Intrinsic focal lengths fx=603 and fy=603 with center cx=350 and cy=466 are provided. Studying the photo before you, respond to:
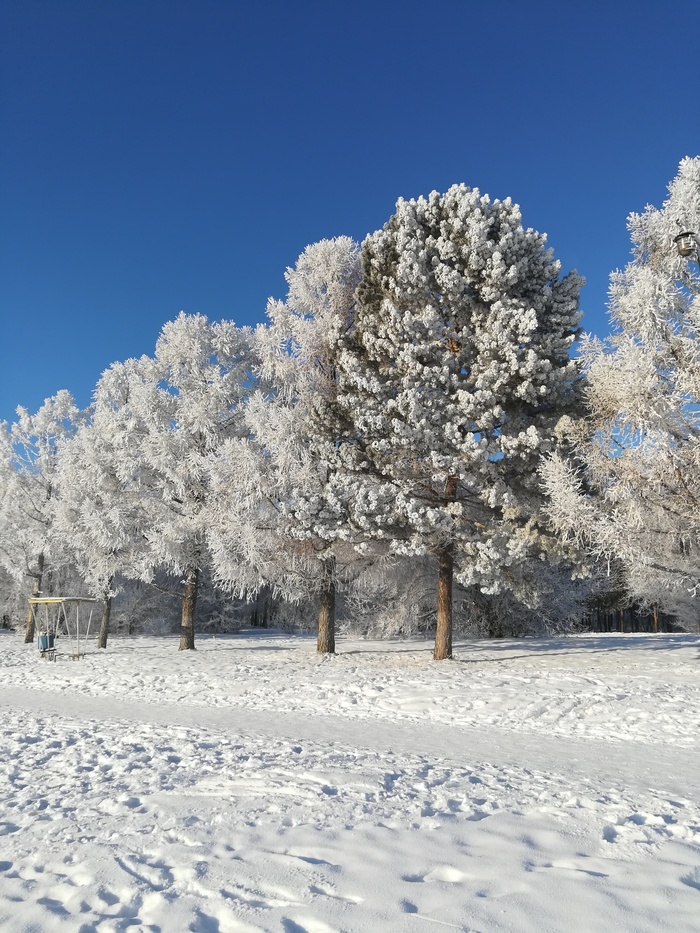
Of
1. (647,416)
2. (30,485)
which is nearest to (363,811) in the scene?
(647,416)

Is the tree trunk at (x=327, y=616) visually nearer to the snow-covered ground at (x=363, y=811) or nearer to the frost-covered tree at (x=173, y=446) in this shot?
the frost-covered tree at (x=173, y=446)

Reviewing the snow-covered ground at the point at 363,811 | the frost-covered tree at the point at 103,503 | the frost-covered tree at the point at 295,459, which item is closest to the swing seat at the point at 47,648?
the frost-covered tree at the point at 103,503

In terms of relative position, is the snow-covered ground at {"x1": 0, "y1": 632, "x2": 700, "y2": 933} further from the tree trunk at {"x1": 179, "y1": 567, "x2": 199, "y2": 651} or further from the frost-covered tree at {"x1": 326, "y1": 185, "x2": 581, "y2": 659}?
the tree trunk at {"x1": 179, "y1": 567, "x2": 199, "y2": 651}

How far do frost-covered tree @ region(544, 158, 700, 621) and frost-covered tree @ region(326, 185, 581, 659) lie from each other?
1422 millimetres

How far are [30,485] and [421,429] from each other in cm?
1978

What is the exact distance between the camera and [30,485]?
26.2m

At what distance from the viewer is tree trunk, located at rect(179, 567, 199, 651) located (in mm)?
19609

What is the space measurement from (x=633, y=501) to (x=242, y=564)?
10.1m

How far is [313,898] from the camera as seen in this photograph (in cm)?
333

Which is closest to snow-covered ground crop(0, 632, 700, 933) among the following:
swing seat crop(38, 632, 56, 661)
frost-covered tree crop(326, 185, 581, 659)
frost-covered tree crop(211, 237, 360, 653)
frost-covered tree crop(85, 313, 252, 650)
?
frost-covered tree crop(326, 185, 581, 659)

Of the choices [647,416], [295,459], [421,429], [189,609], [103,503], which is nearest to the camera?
[647,416]

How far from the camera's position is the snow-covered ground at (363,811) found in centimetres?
324

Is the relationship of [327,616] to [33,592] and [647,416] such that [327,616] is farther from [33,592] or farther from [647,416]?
[33,592]

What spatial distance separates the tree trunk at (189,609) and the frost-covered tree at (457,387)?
23.6 ft
